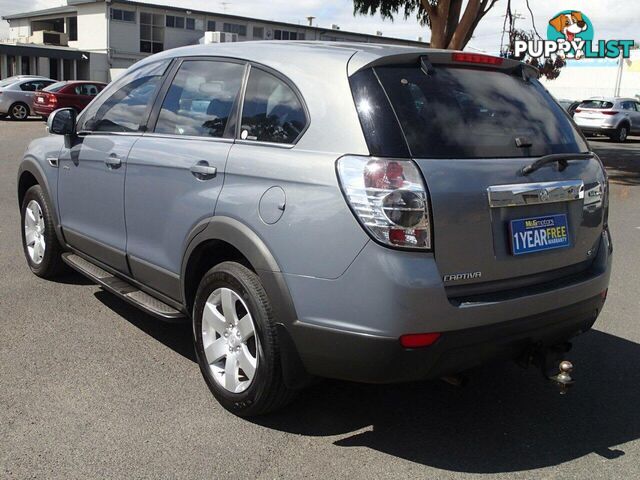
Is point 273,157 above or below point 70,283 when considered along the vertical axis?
above

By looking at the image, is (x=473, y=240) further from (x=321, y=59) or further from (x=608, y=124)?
(x=608, y=124)

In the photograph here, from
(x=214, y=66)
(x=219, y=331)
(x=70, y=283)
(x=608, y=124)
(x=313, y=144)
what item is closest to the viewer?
(x=313, y=144)

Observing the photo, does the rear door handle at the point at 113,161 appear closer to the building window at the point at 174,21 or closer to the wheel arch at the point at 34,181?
the wheel arch at the point at 34,181

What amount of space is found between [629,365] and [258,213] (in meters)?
2.67

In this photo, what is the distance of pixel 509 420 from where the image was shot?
3.57 metres

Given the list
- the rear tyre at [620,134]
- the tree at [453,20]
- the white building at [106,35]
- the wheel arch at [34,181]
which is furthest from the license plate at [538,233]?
the white building at [106,35]

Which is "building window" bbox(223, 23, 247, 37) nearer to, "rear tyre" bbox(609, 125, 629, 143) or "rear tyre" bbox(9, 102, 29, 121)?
"rear tyre" bbox(9, 102, 29, 121)

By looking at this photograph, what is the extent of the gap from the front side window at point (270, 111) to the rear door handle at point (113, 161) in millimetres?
1104

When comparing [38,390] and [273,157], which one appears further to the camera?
[38,390]

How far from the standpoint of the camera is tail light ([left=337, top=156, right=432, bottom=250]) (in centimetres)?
281

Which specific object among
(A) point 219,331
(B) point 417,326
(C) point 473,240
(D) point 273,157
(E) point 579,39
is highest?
(E) point 579,39

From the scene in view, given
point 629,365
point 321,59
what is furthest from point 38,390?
point 629,365

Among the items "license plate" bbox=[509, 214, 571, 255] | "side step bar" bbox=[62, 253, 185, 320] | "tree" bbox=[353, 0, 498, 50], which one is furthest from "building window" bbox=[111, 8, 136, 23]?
"license plate" bbox=[509, 214, 571, 255]

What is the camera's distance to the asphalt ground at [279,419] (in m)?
3.08
